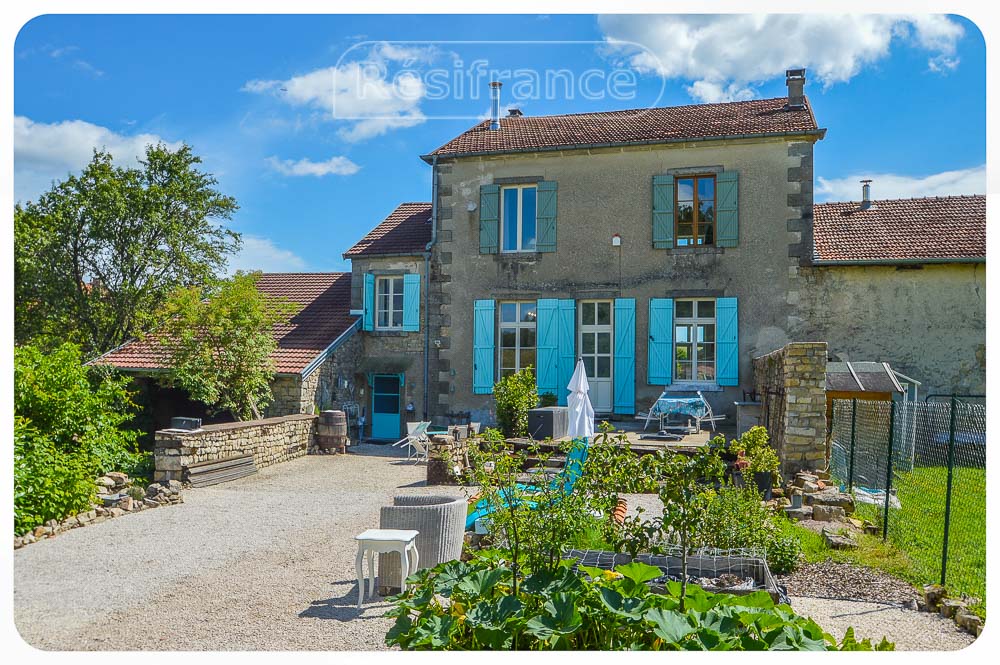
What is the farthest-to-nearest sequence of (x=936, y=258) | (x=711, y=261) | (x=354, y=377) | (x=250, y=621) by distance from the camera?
1. (x=354, y=377)
2. (x=711, y=261)
3. (x=936, y=258)
4. (x=250, y=621)

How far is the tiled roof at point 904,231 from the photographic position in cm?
1229

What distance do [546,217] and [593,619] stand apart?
10823 mm

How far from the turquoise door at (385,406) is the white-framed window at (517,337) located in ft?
7.72

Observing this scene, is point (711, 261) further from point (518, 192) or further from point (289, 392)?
point (289, 392)

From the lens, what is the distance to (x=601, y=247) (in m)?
13.5

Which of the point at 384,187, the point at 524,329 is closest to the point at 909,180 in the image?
the point at 384,187

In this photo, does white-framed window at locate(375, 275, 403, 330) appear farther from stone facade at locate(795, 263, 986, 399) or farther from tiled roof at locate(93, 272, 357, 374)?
stone facade at locate(795, 263, 986, 399)

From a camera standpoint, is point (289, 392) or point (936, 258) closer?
point (936, 258)

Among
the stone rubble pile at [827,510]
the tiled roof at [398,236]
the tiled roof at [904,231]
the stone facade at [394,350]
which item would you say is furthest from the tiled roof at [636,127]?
the stone rubble pile at [827,510]

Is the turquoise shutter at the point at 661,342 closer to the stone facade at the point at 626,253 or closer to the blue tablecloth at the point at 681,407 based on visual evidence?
the stone facade at the point at 626,253

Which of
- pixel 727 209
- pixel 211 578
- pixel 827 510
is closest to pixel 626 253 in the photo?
pixel 727 209

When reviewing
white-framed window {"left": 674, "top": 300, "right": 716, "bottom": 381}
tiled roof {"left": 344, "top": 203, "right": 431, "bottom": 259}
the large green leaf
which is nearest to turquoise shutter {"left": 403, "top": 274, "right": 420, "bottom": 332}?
tiled roof {"left": 344, "top": 203, "right": 431, "bottom": 259}

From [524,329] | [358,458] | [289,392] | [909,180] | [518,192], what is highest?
[518,192]
